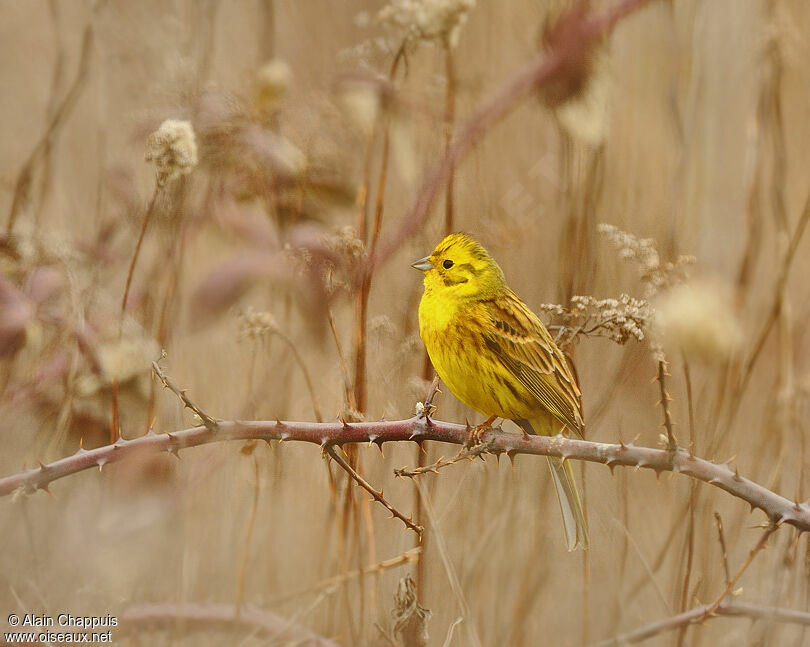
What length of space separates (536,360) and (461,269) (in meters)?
0.19

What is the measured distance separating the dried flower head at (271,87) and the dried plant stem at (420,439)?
2.34ft

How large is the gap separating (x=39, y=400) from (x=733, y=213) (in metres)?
1.36

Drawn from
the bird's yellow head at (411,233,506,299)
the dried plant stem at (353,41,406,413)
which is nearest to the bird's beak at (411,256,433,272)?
the bird's yellow head at (411,233,506,299)

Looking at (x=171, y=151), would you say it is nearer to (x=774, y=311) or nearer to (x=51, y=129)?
(x=51, y=129)

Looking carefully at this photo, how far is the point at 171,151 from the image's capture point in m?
1.32

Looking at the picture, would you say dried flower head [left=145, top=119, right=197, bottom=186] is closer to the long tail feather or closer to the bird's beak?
the bird's beak

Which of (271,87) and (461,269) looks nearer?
(461,269)

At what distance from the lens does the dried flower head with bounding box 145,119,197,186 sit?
1311 mm

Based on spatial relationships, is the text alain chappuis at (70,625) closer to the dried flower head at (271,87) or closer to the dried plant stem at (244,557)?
the dried plant stem at (244,557)

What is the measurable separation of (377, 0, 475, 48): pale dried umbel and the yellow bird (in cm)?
38

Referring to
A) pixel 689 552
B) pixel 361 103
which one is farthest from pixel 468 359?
pixel 361 103

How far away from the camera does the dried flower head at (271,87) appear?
1617 mm

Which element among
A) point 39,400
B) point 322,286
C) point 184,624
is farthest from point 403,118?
point 184,624

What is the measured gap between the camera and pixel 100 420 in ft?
4.82
